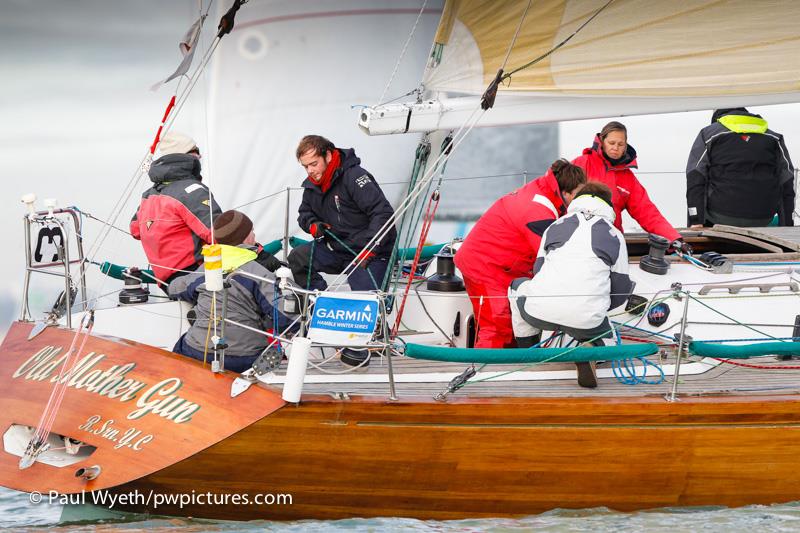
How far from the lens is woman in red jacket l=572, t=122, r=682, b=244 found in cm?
488

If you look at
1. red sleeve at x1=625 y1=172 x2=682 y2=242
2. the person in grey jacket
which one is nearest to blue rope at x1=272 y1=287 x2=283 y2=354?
the person in grey jacket

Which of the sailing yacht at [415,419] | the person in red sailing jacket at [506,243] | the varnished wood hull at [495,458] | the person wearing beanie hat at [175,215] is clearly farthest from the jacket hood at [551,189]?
the person wearing beanie hat at [175,215]

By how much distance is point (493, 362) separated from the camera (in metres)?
3.85

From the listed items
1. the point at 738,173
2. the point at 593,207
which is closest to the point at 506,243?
the point at 593,207

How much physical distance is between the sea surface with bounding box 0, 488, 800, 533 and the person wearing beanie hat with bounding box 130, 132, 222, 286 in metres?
1.39

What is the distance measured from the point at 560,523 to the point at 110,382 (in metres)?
1.66

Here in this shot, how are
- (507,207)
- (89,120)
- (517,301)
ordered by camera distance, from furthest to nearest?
(89,120) → (507,207) → (517,301)

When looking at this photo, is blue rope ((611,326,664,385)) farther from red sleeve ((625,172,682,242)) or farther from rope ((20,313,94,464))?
rope ((20,313,94,464))

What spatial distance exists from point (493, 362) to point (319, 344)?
60cm

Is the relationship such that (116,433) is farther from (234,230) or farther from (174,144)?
(174,144)

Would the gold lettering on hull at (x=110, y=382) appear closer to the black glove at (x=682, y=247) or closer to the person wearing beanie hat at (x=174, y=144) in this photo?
the person wearing beanie hat at (x=174, y=144)

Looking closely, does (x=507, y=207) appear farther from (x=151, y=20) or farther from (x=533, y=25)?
(x=151, y=20)

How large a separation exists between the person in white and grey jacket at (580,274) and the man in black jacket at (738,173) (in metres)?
2.02

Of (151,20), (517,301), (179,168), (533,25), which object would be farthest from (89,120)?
(517,301)
